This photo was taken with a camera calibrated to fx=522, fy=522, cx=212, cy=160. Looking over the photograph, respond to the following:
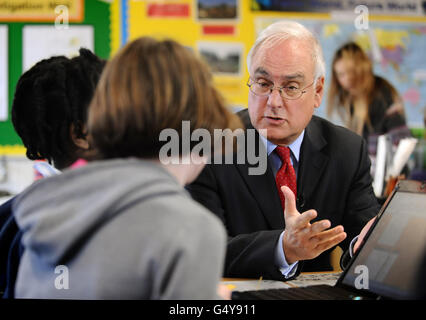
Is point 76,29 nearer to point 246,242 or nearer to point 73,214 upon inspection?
point 246,242

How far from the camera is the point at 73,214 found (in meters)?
0.68

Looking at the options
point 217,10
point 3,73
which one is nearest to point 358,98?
point 217,10

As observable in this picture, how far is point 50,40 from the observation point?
3.84m

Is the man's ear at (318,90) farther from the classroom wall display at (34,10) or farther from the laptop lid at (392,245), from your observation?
the classroom wall display at (34,10)

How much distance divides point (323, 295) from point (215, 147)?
1.19 ft

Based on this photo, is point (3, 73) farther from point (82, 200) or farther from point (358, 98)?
point (82, 200)

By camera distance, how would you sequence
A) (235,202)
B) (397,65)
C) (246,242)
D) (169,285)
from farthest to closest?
(397,65) < (235,202) < (246,242) < (169,285)

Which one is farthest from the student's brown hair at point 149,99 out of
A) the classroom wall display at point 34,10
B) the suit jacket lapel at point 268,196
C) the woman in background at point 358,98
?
the classroom wall display at point 34,10

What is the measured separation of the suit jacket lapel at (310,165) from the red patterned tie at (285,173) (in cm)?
3

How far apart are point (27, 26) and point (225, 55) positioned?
1452 millimetres

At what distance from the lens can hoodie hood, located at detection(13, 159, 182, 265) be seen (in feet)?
2.15

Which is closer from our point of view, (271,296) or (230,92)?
(271,296)

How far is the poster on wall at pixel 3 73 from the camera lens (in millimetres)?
3768

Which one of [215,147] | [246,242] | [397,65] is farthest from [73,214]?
[397,65]
